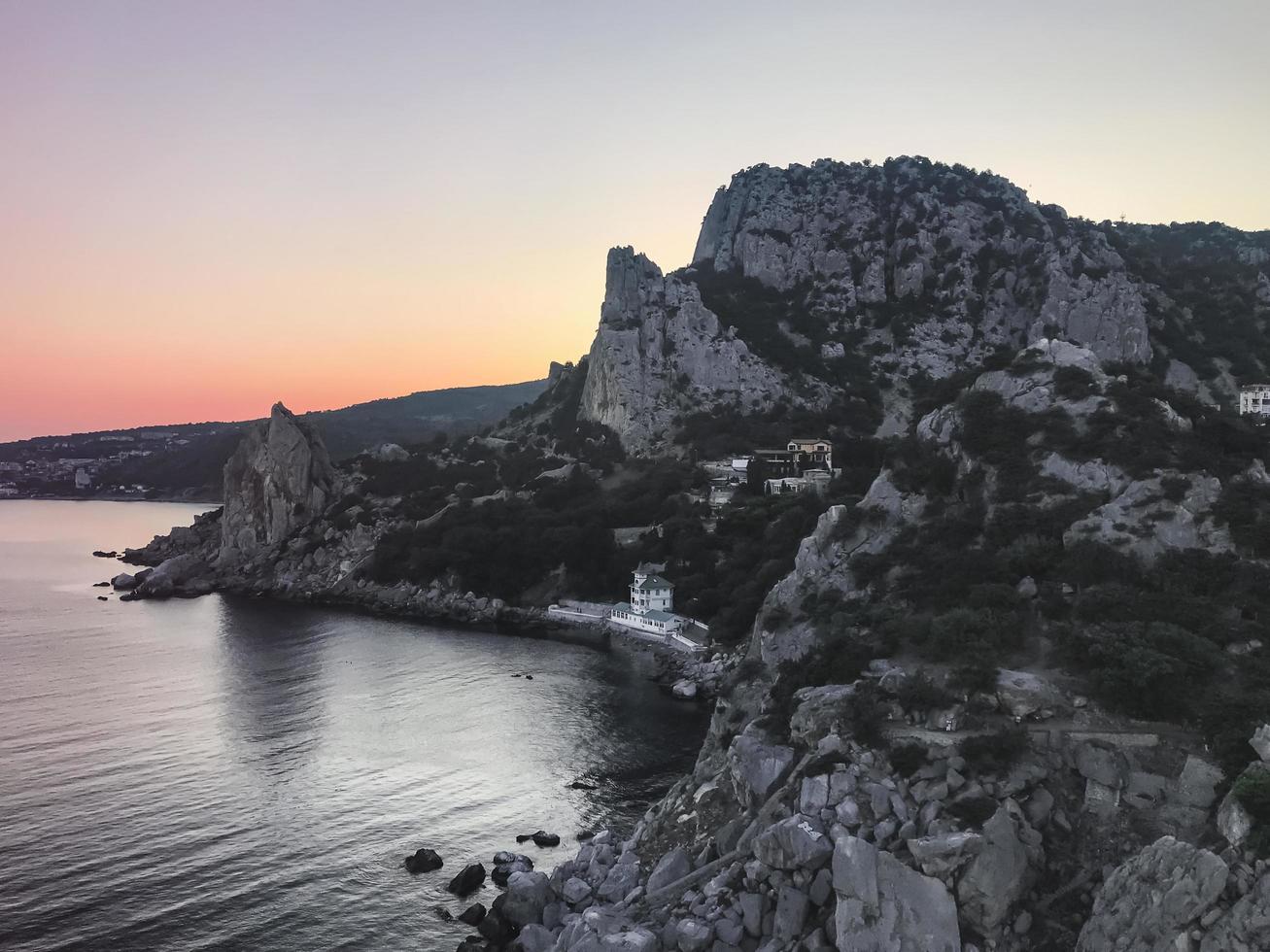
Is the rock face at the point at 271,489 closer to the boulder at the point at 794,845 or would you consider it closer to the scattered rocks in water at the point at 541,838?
the scattered rocks in water at the point at 541,838

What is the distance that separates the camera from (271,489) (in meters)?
93.8

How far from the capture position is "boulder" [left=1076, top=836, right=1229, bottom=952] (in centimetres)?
1459

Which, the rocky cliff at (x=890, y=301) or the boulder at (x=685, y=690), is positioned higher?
the rocky cliff at (x=890, y=301)

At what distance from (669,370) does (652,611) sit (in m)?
45.5

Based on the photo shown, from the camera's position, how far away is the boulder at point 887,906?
664 inches

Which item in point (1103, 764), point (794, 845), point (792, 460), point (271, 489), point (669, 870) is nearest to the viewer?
point (794, 845)

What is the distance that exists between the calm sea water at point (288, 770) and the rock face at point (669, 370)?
41484 mm

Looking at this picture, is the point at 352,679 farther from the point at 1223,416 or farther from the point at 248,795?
the point at 1223,416

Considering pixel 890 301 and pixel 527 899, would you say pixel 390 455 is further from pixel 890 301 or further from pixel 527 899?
pixel 527 899

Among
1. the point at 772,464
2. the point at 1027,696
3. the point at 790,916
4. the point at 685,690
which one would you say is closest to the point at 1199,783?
the point at 1027,696

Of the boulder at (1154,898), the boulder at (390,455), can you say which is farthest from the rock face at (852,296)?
the boulder at (1154,898)

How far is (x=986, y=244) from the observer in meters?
111

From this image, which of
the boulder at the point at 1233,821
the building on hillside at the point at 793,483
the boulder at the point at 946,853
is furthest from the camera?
the building on hillside at the point at 793,483

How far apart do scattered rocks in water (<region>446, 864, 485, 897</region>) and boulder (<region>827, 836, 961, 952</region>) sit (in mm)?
12438
